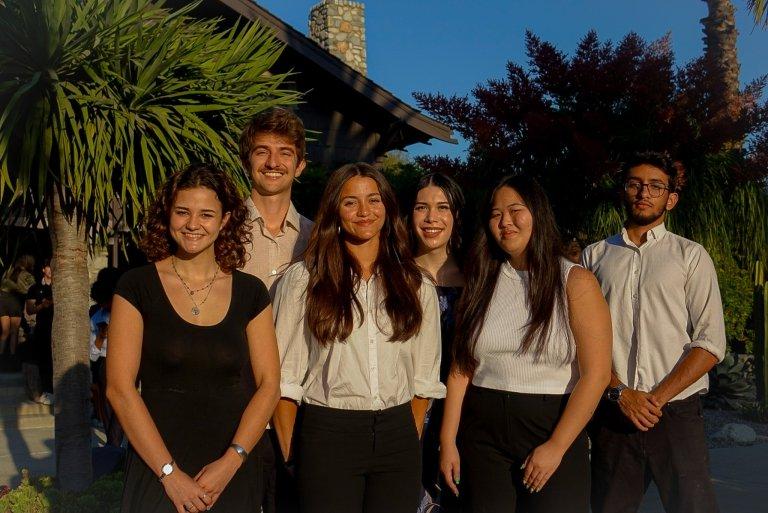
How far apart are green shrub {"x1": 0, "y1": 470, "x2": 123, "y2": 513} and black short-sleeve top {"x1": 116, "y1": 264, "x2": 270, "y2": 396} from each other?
7.41 feet

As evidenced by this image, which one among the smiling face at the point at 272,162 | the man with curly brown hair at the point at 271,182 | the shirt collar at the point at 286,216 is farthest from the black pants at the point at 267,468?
the smiling face at the point at 272,162

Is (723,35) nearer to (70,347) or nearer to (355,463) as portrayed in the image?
(70,347)

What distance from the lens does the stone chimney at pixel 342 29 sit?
67.2 ft

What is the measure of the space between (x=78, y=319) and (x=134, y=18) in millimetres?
1804

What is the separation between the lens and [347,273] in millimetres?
3463

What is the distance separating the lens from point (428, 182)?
4.05 metres

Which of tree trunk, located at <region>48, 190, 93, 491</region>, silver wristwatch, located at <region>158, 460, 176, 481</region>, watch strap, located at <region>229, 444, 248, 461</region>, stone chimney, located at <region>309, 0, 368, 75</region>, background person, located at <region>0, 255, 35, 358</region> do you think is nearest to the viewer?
silver wristwatch, located at <region>158, 460, 176, 481</region>

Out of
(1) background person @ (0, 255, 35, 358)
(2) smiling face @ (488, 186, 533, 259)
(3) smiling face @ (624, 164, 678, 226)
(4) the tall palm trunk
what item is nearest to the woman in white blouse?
(2) smiling face @ (488, 186, 533, 259)

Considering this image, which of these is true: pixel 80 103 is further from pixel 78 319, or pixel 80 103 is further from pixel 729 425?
pixel 729 425

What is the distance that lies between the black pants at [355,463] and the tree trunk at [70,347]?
2435mm

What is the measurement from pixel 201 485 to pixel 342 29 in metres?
18.8

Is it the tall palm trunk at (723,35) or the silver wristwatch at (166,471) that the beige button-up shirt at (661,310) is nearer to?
the silver wristwatch at (166,471)

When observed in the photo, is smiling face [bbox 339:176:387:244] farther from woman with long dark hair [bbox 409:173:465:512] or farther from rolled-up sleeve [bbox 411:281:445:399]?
woman with long dark hair [bbox 409:173:465:512]

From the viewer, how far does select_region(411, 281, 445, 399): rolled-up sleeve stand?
3486 millimetres
